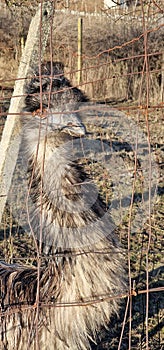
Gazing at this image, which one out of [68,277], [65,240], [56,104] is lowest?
[68,277]

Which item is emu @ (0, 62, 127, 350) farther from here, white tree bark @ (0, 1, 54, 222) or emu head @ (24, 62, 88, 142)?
white tree bark @ (0, 1, 54, 222)

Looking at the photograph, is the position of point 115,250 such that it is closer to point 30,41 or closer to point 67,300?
point 67,300

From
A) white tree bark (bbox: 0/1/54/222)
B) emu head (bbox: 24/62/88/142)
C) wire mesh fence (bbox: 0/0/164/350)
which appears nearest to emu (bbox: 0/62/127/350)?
wire mesh fence (bbox: 0/0/164/350)

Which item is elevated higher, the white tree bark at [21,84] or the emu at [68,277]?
the white tree bark at [21,84]

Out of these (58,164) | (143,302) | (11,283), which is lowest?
(143,302)

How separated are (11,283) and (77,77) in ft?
29.0

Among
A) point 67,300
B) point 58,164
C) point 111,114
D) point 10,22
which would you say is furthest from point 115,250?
point 10,22

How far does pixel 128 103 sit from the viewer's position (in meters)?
11.1

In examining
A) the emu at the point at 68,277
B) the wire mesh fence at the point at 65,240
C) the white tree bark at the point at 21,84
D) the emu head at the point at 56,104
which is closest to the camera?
the wire mesh fence at the point at 65,240

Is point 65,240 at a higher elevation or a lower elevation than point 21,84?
lower

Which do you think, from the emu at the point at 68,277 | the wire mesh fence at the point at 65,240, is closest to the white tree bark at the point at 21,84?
the wire mesh fence at the point at 65,240

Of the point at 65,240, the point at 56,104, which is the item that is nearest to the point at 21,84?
the point at 56,104

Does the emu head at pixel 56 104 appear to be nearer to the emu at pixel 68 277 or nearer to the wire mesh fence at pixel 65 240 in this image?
the wire mesh fence at pixel 65 240

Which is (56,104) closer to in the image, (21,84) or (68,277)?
(21,84)
